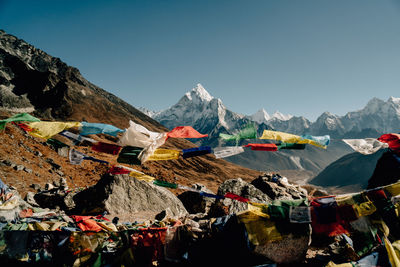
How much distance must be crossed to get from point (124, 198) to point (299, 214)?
927 cm

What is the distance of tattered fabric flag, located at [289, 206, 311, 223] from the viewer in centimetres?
461

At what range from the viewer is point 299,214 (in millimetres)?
4633

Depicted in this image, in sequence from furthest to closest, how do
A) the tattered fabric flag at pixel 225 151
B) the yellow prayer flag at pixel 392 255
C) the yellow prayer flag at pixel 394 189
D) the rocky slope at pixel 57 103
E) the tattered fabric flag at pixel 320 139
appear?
the rocky slope at pixel 57 103 → the tattered fabric flag at pixel 320 139 → the tattered fabric flag at pixel 225 151 → the yellow prayer flag at pixel 394 189 → the yellow prayer flag at pixel 392 255

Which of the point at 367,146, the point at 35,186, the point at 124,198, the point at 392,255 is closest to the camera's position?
the point at 392,255

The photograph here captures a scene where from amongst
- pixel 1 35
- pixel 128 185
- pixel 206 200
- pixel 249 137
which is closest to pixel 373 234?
pixel 249 137

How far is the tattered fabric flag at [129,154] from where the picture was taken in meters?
5.12

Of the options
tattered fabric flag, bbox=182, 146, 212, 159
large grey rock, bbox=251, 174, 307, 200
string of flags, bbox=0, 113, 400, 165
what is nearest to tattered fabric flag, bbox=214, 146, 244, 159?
string of flags, bbox=0, 113, 400, 165

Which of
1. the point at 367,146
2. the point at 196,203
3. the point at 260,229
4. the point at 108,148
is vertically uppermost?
the point at 367,146

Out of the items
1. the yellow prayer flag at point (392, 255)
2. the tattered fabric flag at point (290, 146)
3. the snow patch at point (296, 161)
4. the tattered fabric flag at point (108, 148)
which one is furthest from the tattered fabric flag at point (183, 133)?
the snow patch at point (296, 161)

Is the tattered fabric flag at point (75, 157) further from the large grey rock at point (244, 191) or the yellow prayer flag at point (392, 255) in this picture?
the large grey rock at point (244, 191)

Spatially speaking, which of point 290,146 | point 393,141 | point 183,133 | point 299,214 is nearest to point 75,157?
point 183,133

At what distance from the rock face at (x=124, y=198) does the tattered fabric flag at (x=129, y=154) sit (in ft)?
21.7

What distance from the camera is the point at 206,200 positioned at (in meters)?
12.9

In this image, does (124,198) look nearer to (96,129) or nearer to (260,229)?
(96,129)
